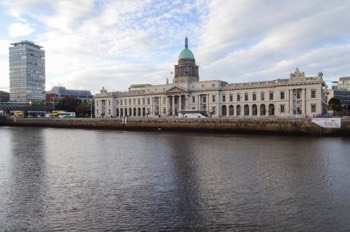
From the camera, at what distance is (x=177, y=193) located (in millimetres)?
19469

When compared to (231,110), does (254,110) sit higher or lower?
lower

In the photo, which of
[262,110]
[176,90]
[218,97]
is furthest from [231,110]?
[176,90]

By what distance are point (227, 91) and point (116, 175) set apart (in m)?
87.6

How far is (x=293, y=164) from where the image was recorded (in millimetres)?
28234

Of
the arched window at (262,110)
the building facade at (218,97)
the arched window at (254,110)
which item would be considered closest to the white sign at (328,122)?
the building facade at (218,97)

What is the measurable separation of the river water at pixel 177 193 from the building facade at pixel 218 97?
6175cm

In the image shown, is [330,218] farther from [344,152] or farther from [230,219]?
[344,152]

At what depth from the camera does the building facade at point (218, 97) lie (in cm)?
9106

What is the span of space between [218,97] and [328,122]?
182 ft

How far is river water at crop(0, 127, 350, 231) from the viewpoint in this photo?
14.8 m

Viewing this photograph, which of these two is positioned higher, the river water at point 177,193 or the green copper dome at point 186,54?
the green copper dome at point 186,54

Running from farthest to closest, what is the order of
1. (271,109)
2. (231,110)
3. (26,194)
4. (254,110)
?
(231,110), (254,110), (271,109), (26,194)

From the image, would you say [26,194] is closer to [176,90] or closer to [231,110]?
[231,110]

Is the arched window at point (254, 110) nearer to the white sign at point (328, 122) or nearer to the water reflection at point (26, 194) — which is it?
the white sign at point (328, 122)
